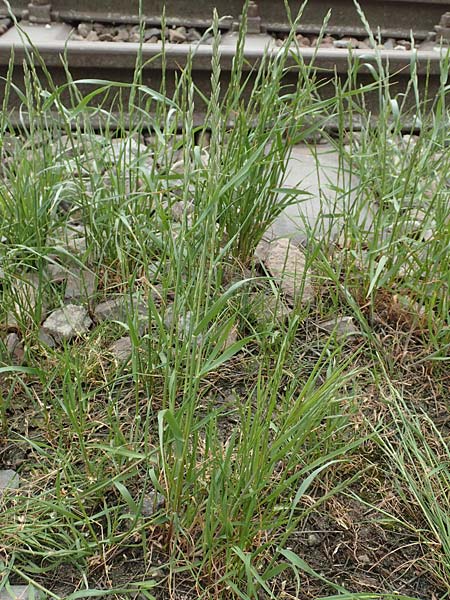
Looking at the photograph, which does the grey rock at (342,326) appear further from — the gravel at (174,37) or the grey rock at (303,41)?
the grey rock at (303,41)

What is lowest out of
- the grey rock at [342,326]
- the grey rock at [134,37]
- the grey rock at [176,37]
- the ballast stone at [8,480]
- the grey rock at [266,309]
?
the ballast stone at [8,480]

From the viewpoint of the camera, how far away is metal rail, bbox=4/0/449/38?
470cm

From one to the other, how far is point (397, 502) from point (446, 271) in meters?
0.75

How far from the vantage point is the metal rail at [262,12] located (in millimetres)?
4699

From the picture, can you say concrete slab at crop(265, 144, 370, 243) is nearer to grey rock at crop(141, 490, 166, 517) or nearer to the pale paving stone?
the pale paving stone

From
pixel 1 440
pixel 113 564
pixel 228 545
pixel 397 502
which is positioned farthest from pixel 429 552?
pixel 1 440

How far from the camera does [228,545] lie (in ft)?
5.67

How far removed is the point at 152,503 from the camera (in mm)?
1919

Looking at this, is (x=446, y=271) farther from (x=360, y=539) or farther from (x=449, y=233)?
(x=360, y=539)

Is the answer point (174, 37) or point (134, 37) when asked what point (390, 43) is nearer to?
point (174, 37)

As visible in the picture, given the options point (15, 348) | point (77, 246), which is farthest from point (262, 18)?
point (15, 348)

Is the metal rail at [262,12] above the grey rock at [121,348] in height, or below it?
above

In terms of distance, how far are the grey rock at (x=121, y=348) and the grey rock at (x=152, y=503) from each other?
1.62 feet

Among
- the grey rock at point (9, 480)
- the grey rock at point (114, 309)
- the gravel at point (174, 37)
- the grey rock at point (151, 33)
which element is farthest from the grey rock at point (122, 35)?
the grey rock at point (9, 480)
